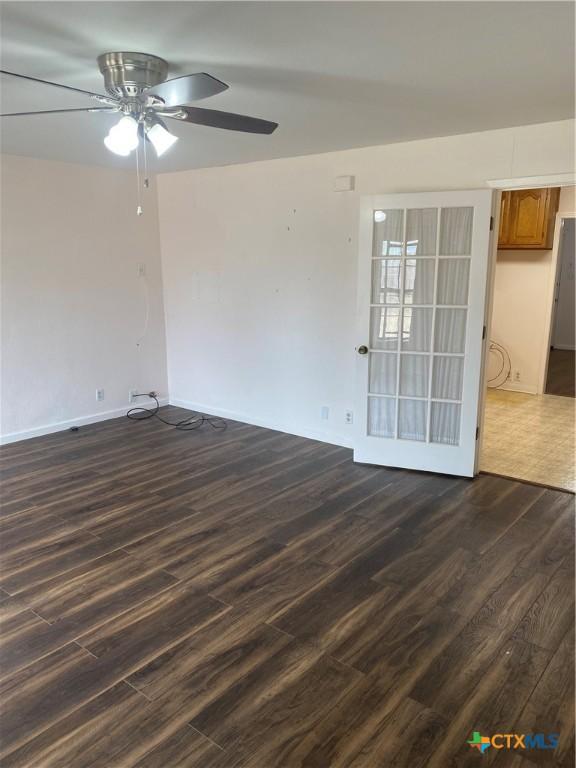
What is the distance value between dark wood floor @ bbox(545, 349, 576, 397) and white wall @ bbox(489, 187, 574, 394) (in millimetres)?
360

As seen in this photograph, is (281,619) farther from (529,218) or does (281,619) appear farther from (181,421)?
(529,218)

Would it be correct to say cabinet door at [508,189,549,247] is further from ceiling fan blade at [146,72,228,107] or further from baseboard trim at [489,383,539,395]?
ceiling fan blade at [146,72,228,107]

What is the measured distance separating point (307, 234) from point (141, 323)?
2192mm

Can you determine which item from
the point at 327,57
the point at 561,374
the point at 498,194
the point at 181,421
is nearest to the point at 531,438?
the point at 498,194

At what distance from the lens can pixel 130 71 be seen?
7.70 ft

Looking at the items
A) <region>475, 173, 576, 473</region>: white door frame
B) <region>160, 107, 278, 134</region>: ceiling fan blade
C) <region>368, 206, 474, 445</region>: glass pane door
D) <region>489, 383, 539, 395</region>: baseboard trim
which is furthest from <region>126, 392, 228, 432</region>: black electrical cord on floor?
<region>489, 383, 539, 395</region>: baseboard trim

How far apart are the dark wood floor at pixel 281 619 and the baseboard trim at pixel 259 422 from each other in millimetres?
625

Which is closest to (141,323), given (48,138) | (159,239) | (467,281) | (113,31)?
(159,239)

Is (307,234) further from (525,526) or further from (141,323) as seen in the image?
(525,526)

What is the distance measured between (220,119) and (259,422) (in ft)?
11.0

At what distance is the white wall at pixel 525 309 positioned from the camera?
6469 mm

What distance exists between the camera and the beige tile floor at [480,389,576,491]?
14.0 ft

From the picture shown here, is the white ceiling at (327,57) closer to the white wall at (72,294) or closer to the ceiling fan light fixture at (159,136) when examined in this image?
the ceiling fan light fixture at (159,136)

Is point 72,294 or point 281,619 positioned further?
point 72,294
